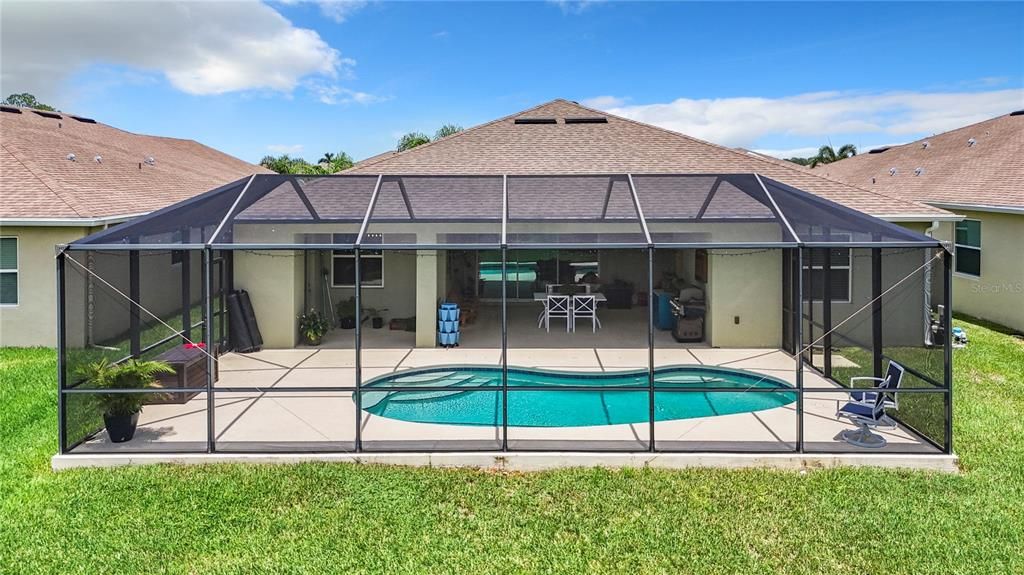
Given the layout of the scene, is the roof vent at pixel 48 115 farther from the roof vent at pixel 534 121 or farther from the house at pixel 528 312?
the roof vent at pixel 534 121

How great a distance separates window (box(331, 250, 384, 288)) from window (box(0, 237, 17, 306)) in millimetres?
6159

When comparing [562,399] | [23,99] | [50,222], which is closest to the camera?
[562,399]

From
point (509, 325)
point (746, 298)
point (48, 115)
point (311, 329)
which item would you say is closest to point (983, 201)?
point (746, 298)

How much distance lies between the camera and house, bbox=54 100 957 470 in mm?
7016

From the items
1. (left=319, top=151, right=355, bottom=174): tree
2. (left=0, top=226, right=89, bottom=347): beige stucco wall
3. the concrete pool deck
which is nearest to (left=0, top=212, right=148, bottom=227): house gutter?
(left=0, top=226, right=89, bottom=347): beige stucco wall

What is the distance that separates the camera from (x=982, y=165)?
1753cm

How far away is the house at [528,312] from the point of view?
702cm

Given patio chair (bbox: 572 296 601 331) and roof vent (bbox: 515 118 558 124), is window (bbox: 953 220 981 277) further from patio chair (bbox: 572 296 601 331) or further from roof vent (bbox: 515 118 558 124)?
roof vent (bbox: 515 118 558 124)

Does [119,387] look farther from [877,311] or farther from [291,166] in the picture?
[291,166]

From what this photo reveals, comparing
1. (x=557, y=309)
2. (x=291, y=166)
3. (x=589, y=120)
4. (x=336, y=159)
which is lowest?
(x=557, y=309)

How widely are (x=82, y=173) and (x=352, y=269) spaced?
706cm

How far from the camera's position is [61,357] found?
259 inches

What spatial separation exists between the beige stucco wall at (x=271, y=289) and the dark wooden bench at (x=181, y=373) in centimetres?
296

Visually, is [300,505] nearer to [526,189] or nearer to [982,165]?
[526,189]
